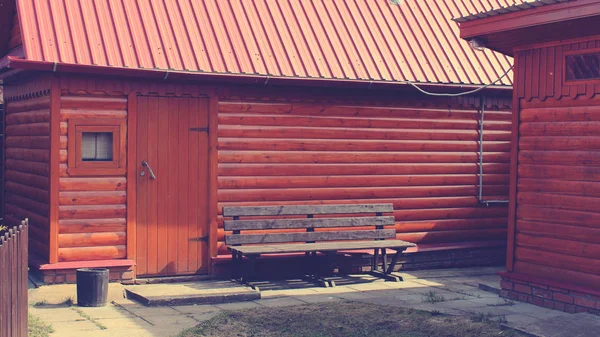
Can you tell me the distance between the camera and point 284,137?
42.0 ft

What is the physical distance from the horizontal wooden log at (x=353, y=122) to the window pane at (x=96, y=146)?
1.59 metres

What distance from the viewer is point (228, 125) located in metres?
12.4

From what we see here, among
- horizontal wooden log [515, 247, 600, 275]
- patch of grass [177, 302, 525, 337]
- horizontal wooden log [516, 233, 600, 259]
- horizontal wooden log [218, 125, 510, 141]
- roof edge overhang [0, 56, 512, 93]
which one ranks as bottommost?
patch of grass [177, 302, 525, 337]

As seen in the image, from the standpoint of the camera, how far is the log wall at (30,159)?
11820 mm

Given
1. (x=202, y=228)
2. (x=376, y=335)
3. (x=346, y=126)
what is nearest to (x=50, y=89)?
(x=202, y=228)

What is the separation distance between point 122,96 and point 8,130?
3591mm

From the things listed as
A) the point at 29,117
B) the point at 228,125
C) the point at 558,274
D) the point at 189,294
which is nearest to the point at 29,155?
the point at 29,117

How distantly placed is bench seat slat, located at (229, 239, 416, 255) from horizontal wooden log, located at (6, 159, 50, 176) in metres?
2.70

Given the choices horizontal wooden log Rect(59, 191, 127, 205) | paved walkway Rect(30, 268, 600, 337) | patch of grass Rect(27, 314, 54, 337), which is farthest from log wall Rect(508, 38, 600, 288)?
patch of grass Rect(27, 314, 54, 337)

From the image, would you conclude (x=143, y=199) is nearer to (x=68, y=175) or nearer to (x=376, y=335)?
(x=68, y=175)

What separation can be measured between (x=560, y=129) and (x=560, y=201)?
0.85 metres

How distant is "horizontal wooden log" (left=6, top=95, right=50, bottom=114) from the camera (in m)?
11.9

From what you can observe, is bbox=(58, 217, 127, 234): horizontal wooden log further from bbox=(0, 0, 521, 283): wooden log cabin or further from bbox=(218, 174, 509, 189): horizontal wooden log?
bbox=(218, 174, 509, 189): horizontal wooden log

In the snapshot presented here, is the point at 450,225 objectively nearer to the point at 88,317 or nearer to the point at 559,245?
the point at 559,245
